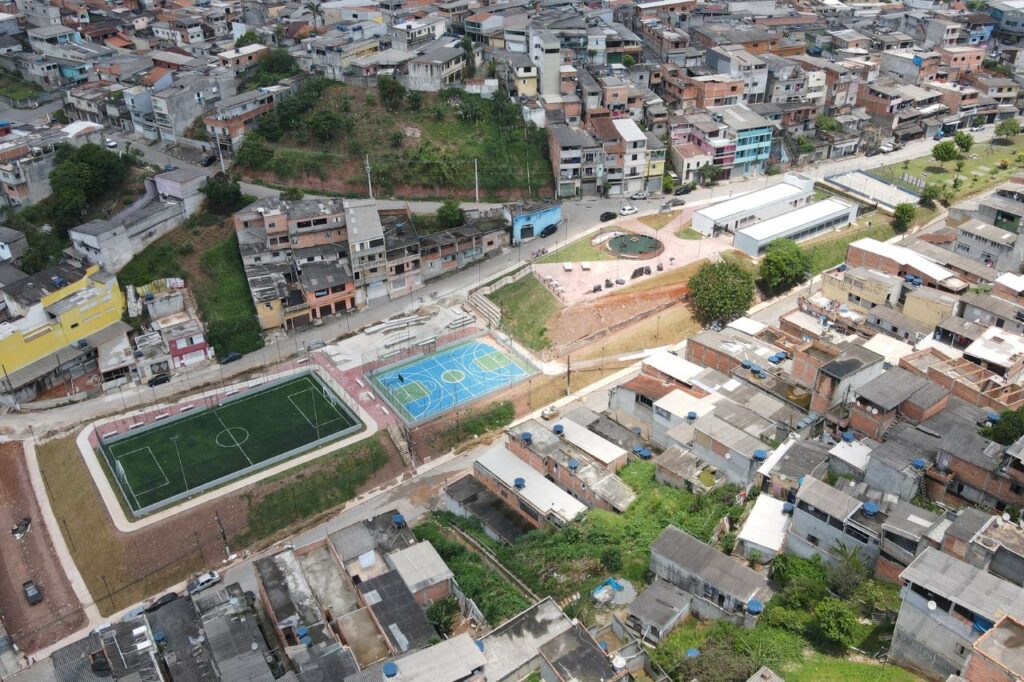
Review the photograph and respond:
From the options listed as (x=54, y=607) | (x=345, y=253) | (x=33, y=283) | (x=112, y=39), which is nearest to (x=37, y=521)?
(x=54, y=607)

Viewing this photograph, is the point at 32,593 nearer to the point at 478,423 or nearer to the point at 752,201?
the point at 478,423

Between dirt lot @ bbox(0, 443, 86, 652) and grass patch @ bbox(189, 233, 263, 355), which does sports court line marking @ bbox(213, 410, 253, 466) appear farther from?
dirt lot @ bbox(0, 443, 86, 652)

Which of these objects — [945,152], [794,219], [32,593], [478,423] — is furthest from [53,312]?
[945,152]

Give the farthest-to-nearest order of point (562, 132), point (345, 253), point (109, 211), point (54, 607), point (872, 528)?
1. point (562, 132)
2. point (109, 211)
3. point (345, 253)
4. point (54, 607)
5. point (872, 528)

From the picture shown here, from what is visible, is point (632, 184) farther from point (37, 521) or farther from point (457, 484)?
point (37, 521)

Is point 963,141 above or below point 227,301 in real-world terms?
above

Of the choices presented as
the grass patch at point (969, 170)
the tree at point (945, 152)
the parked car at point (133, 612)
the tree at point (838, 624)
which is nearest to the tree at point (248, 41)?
the grass patch at point (969, 170)

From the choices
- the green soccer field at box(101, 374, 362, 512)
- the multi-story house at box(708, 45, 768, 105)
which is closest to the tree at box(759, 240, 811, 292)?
the multi-story house at box(708, 45, 768, 105)
